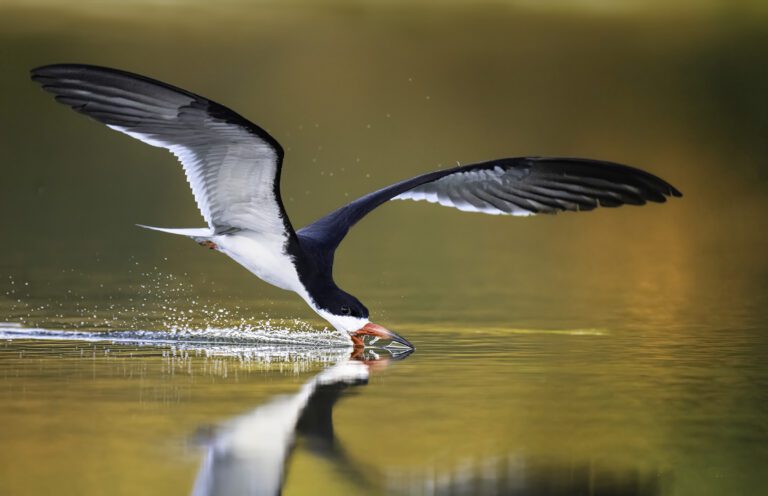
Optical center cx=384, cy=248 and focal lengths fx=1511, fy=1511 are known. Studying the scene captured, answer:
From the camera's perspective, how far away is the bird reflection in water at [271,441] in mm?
4289

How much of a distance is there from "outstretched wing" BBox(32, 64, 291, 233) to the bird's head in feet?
1.43

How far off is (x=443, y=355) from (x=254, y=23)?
21.4 m

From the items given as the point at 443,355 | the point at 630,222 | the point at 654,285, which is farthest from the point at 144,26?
the point at 443,355

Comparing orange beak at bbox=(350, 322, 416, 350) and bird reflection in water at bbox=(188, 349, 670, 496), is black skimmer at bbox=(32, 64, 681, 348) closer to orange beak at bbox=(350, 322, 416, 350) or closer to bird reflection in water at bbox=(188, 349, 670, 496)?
orange beak at bbox=(350, 322, 416, 350)

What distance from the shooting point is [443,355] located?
6.99 metres

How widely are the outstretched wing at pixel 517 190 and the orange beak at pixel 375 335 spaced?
19.8 inches

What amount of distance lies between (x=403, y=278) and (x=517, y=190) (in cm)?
305

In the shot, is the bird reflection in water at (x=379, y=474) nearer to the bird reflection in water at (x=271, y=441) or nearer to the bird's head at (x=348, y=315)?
the bird reflection in water at (x=271, y=441)

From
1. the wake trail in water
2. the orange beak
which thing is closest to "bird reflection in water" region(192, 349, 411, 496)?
the orange beak

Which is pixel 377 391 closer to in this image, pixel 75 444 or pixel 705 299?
pixel 75 444

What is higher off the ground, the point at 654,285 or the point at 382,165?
the point at 382,165

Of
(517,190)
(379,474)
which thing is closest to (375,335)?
(517,190)

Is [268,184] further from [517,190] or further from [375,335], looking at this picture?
[517,190]

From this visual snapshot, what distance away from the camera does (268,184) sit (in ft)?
22.2
